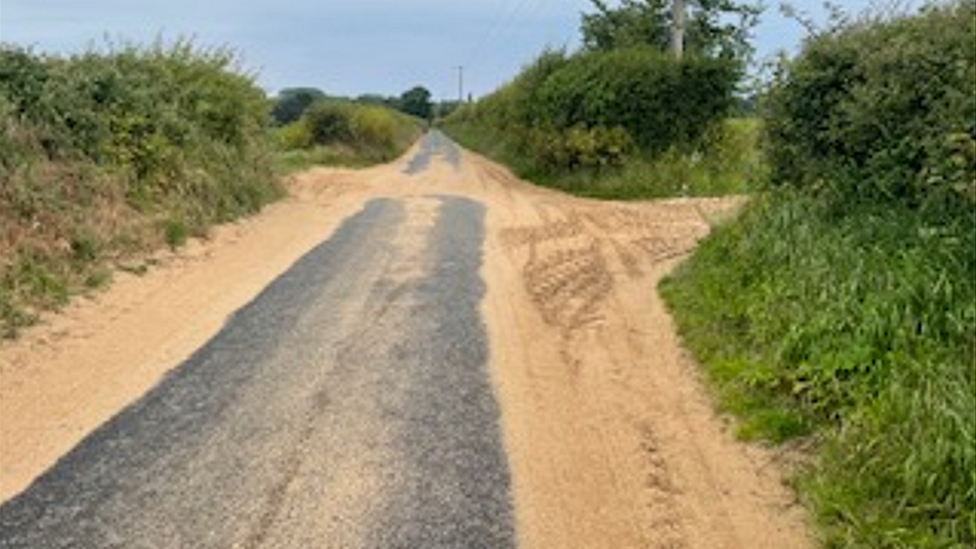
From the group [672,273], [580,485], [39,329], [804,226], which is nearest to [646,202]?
[672,273]

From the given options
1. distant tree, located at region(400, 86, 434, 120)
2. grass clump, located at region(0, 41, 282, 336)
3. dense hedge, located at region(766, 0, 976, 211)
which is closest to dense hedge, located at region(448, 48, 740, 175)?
grass clump, located at region(0, 41, 282, 336)

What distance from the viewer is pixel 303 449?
6438mm

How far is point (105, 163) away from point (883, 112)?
9837 millimetres

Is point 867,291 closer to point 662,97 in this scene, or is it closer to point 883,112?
point 883,112

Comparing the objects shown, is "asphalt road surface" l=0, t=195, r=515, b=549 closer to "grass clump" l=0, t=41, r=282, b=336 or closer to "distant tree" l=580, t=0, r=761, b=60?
"grass clump" l=0, t=41, r=282, b=336

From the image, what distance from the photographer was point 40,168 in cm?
1216

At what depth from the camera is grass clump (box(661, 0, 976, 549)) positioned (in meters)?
Answer: 5.32

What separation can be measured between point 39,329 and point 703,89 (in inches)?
640

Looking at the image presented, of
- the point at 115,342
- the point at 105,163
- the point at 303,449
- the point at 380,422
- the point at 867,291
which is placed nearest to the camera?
the point at 303,449

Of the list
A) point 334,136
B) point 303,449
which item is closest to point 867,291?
point 303,449

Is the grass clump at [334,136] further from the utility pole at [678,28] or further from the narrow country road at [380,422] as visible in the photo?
the narrow country road at [380,422]

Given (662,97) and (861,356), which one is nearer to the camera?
(861,356)

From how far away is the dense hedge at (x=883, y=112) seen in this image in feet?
23.0

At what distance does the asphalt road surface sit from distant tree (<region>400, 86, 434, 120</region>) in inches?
4900
